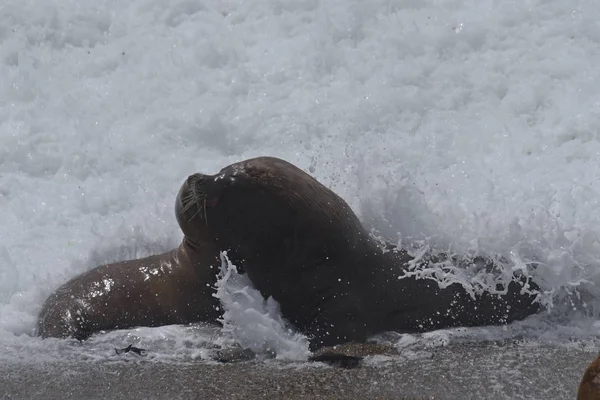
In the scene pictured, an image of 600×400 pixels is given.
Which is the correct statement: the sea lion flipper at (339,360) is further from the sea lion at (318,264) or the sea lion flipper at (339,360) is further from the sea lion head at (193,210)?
the sea lion head at (193,210)

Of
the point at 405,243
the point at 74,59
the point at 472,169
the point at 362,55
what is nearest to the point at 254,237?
the point at 405,243

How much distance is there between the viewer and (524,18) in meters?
11.8

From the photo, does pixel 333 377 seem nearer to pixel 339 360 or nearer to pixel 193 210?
pixel 339 360

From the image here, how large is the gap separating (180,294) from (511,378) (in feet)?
8.50

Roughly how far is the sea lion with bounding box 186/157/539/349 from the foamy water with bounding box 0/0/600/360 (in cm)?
83

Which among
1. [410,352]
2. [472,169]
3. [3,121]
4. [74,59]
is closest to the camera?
[410,352]

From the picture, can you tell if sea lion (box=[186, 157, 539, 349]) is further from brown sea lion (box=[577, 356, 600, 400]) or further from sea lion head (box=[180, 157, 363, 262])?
brown sea lion (box=[577, 356, 600, 400])

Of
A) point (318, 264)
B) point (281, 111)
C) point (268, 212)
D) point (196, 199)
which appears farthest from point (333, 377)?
point (281, 111)

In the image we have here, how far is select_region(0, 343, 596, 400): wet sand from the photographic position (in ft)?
16.3

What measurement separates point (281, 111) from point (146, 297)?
4.58 metres

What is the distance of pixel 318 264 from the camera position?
6418 millimetres

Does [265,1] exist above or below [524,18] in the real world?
above

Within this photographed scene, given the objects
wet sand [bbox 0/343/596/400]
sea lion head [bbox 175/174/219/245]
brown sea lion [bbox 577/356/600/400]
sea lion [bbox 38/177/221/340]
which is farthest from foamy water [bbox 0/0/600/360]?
brown sea lion [bbox 577/356/600/400]

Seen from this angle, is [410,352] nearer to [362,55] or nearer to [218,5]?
[362,55]
